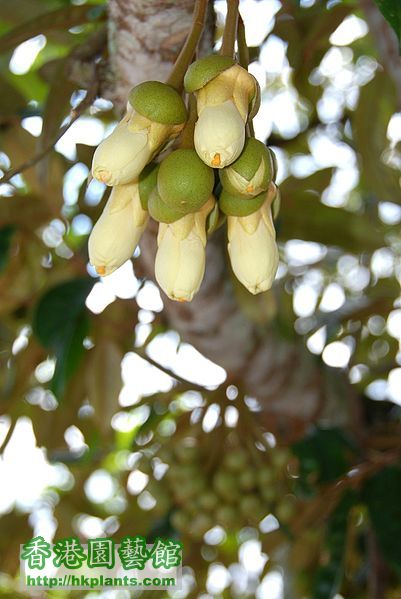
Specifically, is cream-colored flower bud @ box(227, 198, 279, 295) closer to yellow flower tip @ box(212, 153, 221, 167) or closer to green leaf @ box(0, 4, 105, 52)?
yellow flower tip @ box(212, 153, 221, 167)

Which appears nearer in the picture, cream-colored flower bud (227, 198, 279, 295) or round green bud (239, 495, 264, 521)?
cream-colored flower bud (227, 198, 279, 295)

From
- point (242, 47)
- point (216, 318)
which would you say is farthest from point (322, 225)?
point (242, 47)

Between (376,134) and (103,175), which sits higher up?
(103,175)

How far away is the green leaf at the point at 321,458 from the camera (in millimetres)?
1292

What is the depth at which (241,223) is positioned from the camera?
0.61m

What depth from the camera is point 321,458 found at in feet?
4.25

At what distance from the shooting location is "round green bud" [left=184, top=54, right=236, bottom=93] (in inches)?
21.9

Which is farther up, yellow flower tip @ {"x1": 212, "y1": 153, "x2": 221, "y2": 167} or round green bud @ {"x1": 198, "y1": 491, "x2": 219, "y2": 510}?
yellow flower tip @ {"x1": 212, "y1": 153, "x2": 221, "y2": 167}

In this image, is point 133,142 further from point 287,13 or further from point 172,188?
point 287,13

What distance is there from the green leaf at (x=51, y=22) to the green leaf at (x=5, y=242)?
350 mm

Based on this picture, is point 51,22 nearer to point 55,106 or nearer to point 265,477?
point 55,106

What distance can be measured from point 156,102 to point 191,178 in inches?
2.7

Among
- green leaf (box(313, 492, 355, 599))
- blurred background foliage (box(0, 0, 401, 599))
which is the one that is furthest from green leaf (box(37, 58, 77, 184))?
green leaf (box(313, 492, 355, 599))

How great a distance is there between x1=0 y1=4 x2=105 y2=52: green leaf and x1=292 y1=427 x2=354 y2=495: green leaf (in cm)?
74
